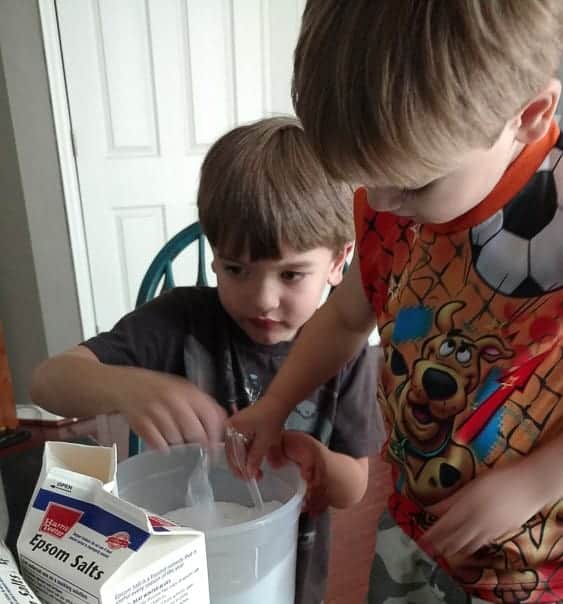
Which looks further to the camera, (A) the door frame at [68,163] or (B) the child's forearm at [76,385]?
(A) the door frame at [68,163]

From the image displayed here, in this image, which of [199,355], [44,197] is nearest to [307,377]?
[199,355]

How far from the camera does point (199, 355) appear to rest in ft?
2.64

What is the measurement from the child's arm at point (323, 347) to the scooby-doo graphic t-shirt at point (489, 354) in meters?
0.08

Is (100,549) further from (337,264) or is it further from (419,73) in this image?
(337,264)

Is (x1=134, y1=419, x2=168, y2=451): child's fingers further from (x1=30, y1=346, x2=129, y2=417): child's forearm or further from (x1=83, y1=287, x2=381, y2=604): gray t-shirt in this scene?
(x1=83, y1=287, x2=381, y2=604): gray t-shirt

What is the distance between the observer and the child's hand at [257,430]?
1.85ft

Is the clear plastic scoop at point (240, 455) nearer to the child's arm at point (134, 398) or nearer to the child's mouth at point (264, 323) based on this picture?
the child's arm at point (134, 398)

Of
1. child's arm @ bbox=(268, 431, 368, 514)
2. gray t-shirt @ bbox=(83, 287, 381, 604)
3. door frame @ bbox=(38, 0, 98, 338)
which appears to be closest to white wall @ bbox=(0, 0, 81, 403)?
door frame @ bbox=(38, 0, 98, 338)

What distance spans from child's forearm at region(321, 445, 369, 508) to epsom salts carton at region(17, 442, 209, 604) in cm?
34

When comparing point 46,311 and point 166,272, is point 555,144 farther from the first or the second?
point 46,311

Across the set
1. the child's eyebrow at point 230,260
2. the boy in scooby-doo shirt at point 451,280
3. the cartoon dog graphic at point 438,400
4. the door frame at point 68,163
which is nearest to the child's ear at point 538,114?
the boy in scooby-doo shirt at point 451,280

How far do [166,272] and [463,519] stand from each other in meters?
0.70

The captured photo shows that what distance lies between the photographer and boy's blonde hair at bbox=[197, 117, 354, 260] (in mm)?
688

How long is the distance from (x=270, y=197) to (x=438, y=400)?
298mm
